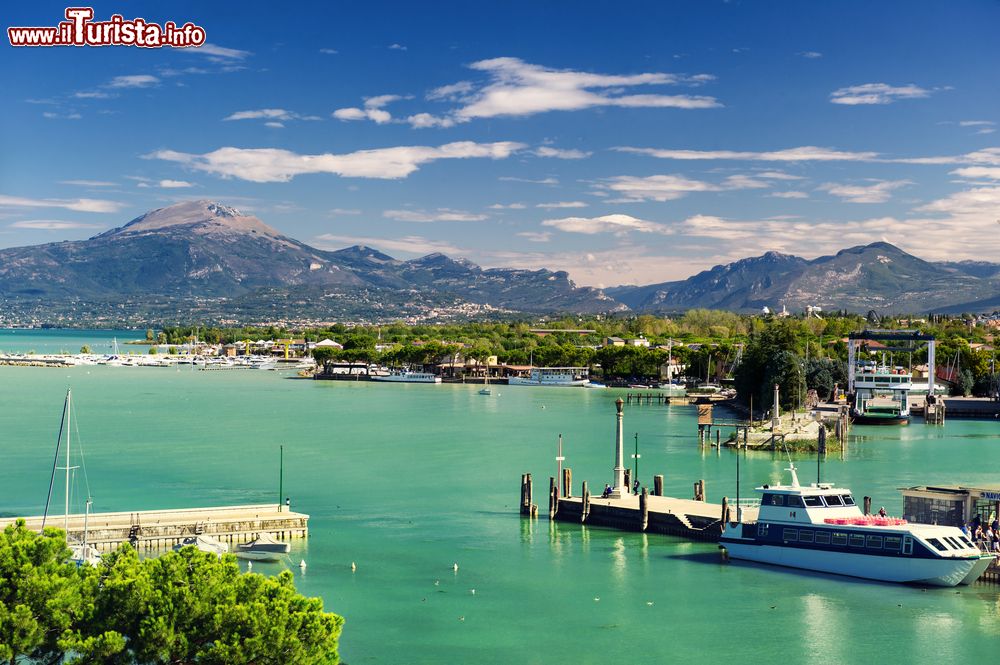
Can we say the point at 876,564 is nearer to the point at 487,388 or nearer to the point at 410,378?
the point at 487,388

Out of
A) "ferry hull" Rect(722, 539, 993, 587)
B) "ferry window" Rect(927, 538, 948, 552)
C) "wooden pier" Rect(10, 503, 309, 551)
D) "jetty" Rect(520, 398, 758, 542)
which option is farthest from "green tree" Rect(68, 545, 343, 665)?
"jetty" Rect(520, 398, 758, 542)

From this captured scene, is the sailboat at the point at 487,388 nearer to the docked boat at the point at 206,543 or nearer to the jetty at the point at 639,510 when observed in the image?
the jetty at the point at 639,510

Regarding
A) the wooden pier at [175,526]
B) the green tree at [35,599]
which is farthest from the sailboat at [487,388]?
the green tree at [35,599]

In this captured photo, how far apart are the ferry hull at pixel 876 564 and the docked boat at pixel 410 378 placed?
372 feet

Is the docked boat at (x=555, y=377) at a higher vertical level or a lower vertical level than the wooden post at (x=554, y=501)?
higher

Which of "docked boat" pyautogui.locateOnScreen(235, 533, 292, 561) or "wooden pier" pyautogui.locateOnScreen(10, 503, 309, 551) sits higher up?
"wooden pier" pyautogui.locateOnScreen(10, 503, 309, 551)

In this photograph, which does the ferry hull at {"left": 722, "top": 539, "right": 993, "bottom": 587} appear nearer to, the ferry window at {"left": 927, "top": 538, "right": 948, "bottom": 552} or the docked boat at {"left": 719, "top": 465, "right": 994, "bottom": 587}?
the docked boat at {"left": 719, "top": 465, "right": 994, "bottom": 587}

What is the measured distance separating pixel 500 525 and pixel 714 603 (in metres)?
11.5

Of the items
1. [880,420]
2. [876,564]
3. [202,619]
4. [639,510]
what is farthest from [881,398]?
[202,619]

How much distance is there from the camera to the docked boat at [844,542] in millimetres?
30422

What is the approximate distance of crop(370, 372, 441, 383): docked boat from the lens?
147 metres

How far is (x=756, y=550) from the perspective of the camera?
111 ft

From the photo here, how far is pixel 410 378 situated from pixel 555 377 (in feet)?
65.2

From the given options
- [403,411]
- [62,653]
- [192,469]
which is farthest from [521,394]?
[62,653]
